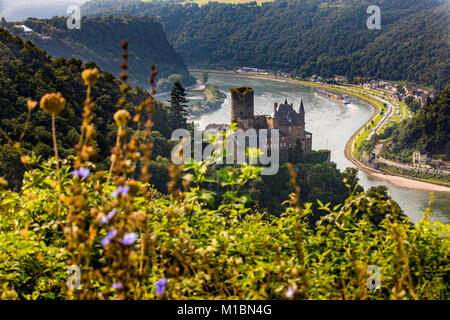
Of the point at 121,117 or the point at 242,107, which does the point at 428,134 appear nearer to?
the point at 242,107

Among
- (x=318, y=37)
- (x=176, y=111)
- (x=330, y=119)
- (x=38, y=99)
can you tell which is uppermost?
(x=318, y=37)

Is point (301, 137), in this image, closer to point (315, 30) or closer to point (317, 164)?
point (317, 164)

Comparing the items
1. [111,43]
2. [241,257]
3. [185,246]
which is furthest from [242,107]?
[111,43]

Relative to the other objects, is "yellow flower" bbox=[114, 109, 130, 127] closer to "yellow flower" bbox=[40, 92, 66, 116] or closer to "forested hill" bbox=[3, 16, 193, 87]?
"yellow flower" bbox=[40, 92, 66, 116]

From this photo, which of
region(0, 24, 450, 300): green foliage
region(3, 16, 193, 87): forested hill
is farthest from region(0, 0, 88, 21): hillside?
region(0, 24, 450, 300): green foliage

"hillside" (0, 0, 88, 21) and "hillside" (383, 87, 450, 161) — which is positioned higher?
"hillside" (0, 0, 88, 21)

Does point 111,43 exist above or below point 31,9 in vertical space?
below
